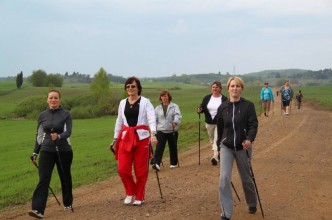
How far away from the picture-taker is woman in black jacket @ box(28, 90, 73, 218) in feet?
26.1

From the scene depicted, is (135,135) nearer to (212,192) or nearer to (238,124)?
(238,124)

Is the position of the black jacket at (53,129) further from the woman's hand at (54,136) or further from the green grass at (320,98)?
the green grass at (320,98)

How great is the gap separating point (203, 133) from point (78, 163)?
8191mm

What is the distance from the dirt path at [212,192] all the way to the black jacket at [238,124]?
133cm

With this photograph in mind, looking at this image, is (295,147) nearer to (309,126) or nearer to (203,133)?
(309,126)

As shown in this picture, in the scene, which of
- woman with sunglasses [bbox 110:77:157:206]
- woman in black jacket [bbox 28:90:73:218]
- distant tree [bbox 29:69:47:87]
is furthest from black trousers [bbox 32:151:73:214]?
distant tree [bbox 29:69:47:87]

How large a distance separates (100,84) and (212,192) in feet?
248

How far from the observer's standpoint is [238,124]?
22.9ft

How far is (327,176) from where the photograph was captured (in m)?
10.6

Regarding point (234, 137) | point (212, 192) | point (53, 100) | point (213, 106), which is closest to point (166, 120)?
point (213, 106)

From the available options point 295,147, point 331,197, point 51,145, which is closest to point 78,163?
point 295,147

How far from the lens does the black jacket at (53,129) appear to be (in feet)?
26.4

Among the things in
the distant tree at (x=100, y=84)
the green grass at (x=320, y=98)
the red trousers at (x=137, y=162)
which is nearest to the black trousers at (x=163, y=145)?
the red trousers at (x=137, y=162)

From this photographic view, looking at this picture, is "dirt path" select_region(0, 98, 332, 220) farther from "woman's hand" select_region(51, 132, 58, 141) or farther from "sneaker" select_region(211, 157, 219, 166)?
"woman's hand" select_region(51, 132, 58, 141)
